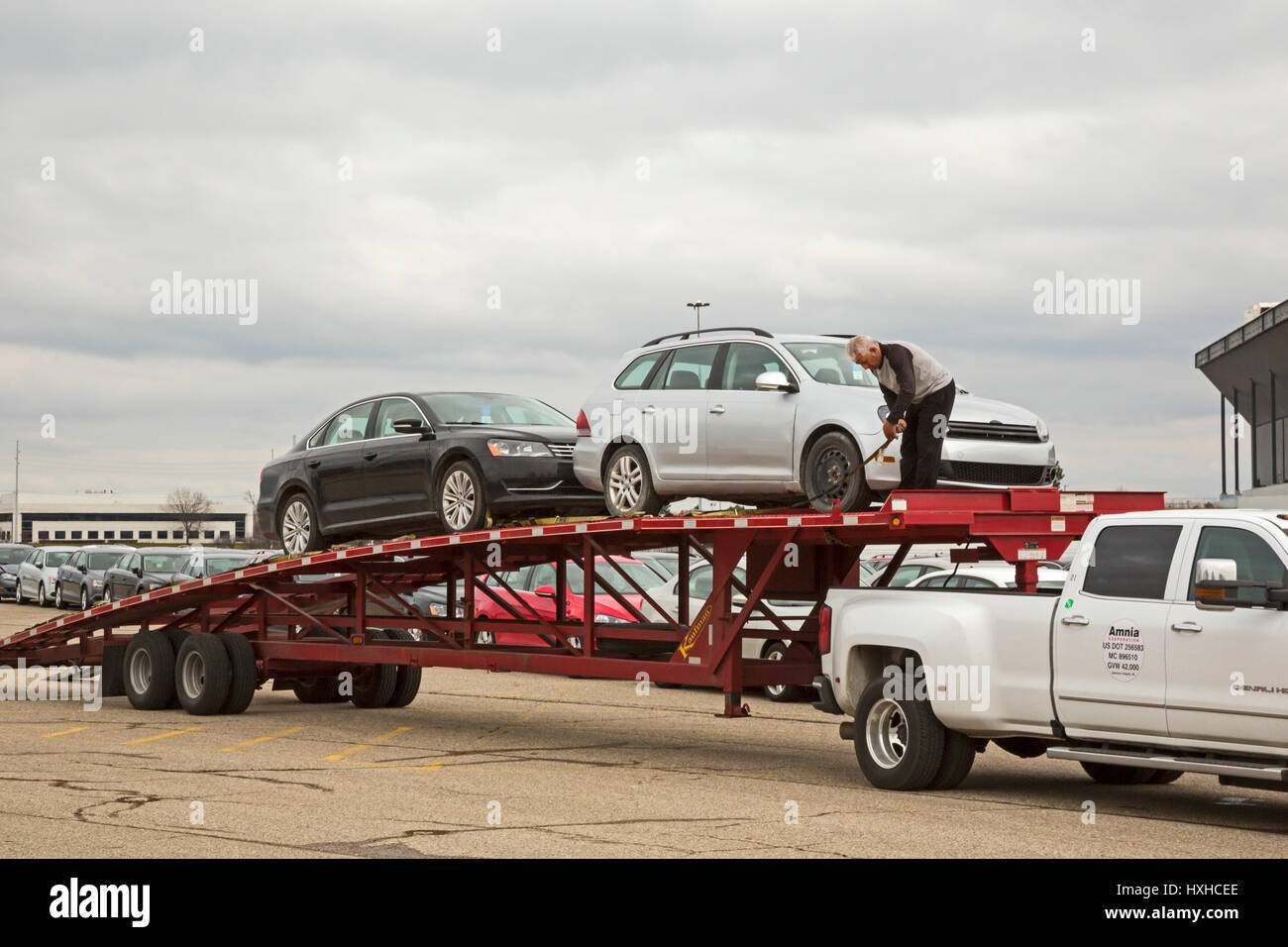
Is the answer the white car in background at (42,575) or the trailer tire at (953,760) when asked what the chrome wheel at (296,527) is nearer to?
the trailer tire at (953,760)

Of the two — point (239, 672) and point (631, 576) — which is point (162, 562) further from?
point (631, 576)

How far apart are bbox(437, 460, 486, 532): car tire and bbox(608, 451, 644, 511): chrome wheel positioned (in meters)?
1.35

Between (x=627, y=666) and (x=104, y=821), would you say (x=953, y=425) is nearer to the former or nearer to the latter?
(x=627, y=666)

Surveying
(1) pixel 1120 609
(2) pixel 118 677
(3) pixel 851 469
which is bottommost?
(2) pixel 118 677

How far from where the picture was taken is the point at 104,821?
912 centimetres

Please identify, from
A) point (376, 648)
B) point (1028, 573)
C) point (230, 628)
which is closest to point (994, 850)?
point (1028, 573)

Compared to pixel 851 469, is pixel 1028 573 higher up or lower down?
lower down

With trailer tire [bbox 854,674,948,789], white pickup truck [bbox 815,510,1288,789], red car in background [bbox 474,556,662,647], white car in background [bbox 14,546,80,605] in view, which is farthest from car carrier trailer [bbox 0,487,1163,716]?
white car in background [bbox 14,546,80,605]

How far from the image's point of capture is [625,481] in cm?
1300

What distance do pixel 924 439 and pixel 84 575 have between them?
30.0m

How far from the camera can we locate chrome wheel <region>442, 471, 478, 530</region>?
45.9 ft

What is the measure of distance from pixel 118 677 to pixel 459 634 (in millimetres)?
4075

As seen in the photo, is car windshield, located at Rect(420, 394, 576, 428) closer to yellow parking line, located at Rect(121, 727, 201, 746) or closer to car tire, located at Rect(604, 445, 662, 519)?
car tire, located at Rect(604, 445, 662, 519)

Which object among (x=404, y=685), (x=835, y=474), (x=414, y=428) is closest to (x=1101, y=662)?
(x=835, y=474)
